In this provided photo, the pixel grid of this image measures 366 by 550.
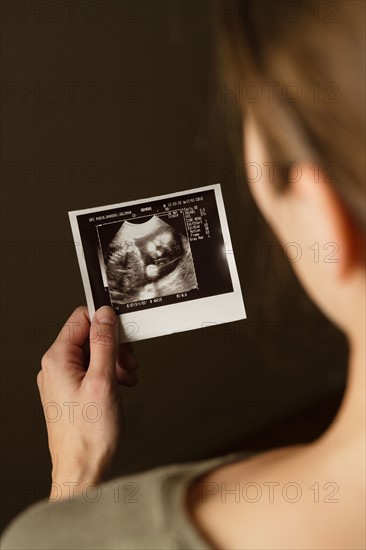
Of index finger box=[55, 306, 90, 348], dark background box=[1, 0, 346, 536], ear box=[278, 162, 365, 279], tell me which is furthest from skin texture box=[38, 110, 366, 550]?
dark background box=[1, 0, 346, 536]

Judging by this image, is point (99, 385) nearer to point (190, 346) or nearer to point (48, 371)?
point (48, 371)

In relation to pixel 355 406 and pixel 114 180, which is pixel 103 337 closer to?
pixel 355 406

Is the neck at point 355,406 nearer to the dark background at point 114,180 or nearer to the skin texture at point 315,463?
the skin texture at point 315,463

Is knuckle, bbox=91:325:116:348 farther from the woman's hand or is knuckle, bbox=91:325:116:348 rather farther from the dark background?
the dark background

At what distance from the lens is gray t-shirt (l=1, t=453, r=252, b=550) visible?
538mm

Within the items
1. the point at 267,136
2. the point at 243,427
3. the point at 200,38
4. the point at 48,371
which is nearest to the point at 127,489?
the point at 267,136

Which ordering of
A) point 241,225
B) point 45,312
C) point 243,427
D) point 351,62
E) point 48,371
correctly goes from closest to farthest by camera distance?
1. point 351,62
2. point 48,371
3. point 45,312
4. point 241,225
5. point 243,427

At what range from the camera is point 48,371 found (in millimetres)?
989

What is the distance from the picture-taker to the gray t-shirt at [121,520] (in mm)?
538

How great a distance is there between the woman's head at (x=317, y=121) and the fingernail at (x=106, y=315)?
0.52 metres

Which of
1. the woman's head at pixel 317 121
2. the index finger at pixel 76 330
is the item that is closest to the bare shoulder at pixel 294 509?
the woman's head at pixel 317 121

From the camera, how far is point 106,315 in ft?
3.46

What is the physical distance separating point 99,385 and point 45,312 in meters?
0.87

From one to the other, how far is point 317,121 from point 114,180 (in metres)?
1.34
